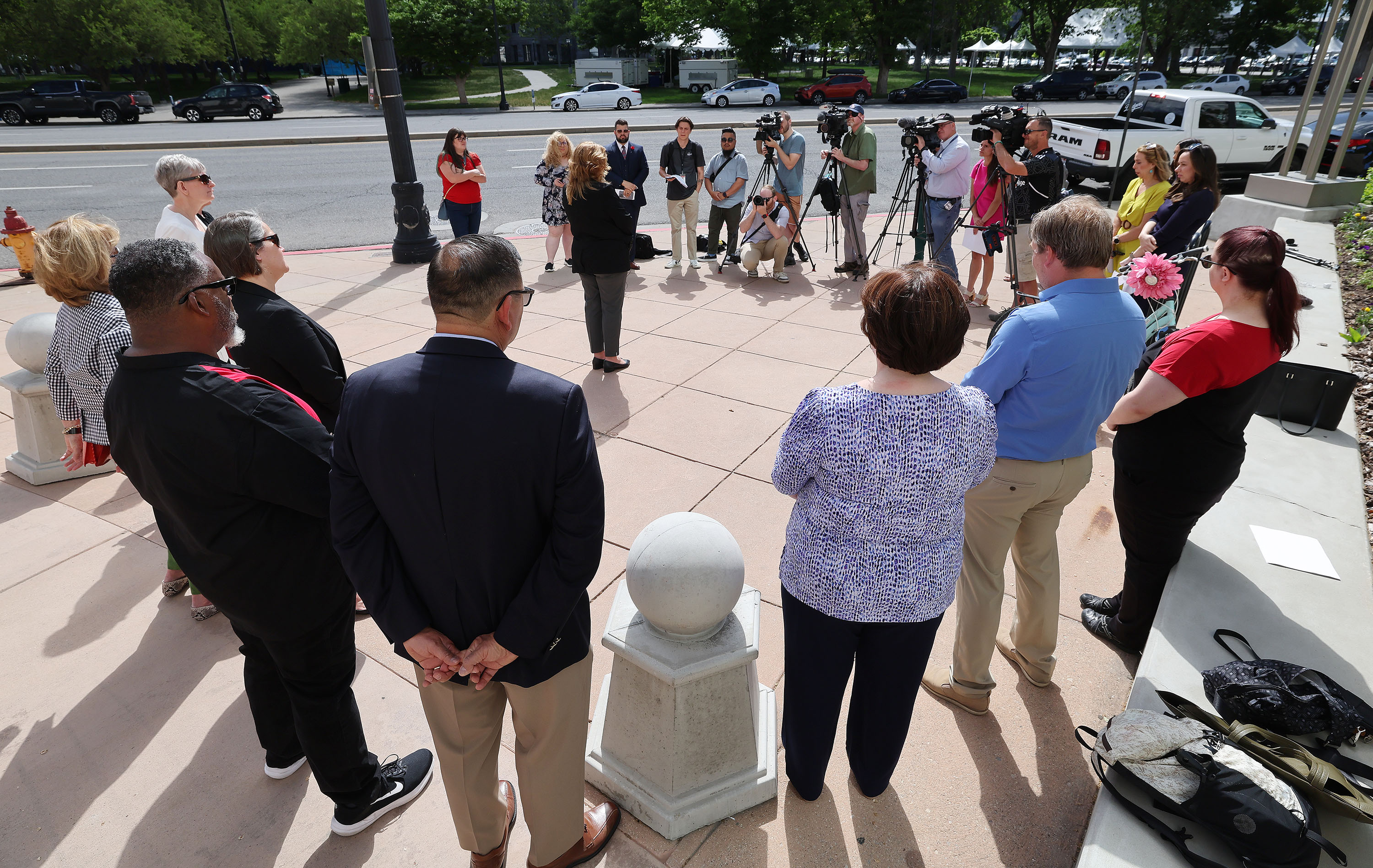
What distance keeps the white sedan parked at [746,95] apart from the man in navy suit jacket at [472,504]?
1429 inches

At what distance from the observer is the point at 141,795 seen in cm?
265

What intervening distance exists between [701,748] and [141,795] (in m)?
2.02

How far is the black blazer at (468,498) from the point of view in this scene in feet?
5.65

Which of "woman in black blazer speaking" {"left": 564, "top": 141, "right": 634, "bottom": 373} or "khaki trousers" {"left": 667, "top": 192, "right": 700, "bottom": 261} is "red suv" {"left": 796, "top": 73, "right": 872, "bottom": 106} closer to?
"khaki trousers" {"left": 667, "top": 192, "right": 700, "bottom": 261}

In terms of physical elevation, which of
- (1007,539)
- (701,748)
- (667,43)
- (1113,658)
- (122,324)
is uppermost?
(667,43)

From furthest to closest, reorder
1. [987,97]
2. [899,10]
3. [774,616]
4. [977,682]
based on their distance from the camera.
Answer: [899,10], [987,97], [774,616], [977,682]

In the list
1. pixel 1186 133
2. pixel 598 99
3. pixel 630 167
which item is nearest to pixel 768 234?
pixel 630 167

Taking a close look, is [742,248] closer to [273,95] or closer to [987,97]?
[273,95]

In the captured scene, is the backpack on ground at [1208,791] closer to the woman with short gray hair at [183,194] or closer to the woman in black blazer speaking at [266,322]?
the woman in black blazer speaking at [266,322]

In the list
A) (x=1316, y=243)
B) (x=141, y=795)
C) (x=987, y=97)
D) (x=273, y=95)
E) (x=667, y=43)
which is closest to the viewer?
(x=141, y=795)

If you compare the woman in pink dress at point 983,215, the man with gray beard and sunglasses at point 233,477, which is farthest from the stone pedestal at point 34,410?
the woman in pink dress at point 983,215

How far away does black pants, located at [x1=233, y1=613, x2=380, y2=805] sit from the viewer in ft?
7.63

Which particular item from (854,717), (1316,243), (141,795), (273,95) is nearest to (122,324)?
(141,795)

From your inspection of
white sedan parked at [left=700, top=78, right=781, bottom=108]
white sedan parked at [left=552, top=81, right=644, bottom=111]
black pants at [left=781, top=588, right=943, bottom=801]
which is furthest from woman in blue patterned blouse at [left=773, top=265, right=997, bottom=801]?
white sedan parked at [left=700, top=78, right=781, bottom=108]
